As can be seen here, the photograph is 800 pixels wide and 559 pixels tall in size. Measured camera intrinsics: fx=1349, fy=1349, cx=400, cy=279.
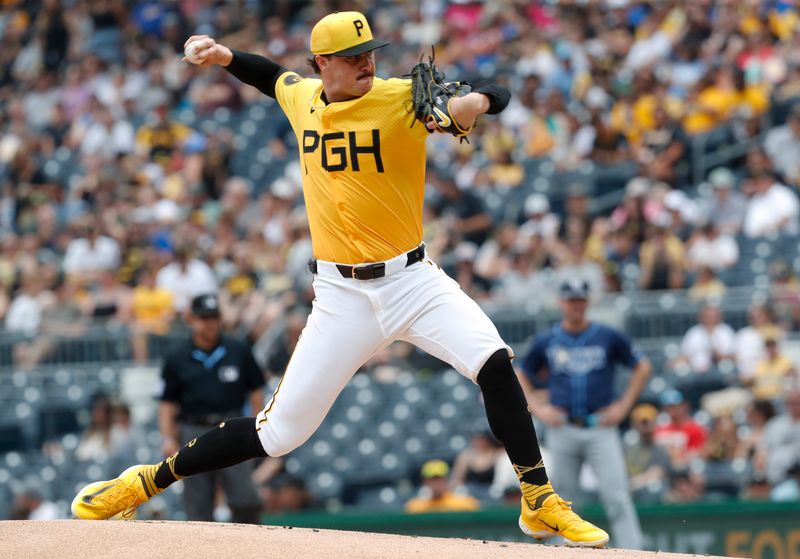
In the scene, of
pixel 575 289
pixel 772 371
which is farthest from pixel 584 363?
pixel 772 371

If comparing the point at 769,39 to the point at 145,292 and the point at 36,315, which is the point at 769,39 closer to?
the point at 145,292

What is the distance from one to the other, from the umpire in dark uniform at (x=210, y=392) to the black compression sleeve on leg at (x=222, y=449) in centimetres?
265

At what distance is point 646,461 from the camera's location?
10602 mm

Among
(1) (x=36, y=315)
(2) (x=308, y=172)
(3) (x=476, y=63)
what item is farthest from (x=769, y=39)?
(2) (x=308, y=172)

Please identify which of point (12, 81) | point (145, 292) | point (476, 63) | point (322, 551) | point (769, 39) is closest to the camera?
point (322, 551)

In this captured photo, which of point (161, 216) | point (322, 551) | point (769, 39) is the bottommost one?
point (322, 551)

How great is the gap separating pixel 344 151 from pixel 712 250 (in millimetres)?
7384

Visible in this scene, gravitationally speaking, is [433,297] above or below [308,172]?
below

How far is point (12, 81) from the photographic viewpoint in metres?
19.4

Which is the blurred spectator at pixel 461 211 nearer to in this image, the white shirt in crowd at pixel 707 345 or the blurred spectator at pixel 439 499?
the white shirt in crowd at pixel 707 345

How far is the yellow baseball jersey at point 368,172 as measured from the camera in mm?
5301

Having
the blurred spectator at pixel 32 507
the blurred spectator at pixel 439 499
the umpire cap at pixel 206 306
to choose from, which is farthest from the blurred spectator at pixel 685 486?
the blurred spectator at pixel 32 507

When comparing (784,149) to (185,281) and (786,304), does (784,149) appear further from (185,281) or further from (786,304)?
(185,281)

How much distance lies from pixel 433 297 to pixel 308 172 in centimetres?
73
